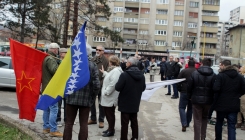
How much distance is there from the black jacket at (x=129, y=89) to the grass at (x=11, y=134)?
189cm

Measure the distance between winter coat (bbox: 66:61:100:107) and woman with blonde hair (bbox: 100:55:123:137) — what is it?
1.07 m

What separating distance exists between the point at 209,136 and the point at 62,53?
4205 mm

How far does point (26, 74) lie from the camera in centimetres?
590

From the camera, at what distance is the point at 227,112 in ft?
19.5

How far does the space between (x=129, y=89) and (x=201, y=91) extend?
1579 millimetres

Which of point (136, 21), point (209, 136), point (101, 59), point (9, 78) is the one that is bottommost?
point (209, 136)

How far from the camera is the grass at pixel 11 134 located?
5.18 metres

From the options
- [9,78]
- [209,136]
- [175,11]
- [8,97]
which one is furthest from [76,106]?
[175,11]

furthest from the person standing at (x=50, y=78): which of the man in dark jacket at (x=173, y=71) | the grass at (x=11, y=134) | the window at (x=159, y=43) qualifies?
the window at (x=159, y=43)

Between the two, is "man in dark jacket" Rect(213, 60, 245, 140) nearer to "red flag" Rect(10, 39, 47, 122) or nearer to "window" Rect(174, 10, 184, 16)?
"red flag" Rect(10, 39, 47, 122)

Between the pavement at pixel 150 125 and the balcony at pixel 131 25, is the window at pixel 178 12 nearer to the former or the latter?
the balcony at pixel 131 25

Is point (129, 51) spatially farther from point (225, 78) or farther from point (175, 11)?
point (225, 78)

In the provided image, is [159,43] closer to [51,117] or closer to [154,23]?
[154,23]

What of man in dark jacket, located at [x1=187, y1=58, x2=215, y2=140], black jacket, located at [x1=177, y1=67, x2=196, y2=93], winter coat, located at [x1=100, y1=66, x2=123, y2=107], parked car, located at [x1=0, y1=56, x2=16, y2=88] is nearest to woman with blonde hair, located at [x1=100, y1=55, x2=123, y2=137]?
winter coat, located at [x1=100, y1=66, x2=123, y2=107]
